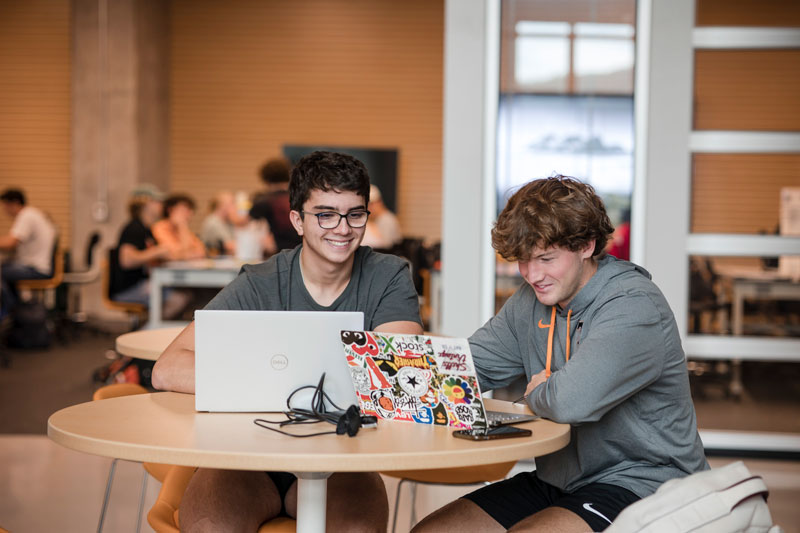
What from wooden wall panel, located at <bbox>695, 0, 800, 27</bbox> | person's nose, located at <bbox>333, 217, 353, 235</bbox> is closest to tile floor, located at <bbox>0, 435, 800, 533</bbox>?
person's nose, located at <bbox>333, 217, 353, 235</bbox>

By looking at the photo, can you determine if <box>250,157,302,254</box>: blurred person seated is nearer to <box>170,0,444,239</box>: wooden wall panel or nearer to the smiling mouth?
the smiling mouth

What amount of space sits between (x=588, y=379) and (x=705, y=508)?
375mm

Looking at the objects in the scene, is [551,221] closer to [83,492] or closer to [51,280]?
A: [83,492]

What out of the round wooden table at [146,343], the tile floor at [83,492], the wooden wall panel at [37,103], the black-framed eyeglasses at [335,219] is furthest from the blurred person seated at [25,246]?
the black-framed eyeglasses at [335,219]

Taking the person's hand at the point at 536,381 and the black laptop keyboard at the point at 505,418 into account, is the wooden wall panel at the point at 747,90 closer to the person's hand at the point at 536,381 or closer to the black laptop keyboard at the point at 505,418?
the person's hand at the point at 536,381

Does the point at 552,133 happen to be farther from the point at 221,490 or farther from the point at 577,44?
the point at 221,490

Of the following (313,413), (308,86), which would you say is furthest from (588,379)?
(308,86)

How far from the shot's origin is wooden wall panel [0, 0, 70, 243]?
10.9 meters

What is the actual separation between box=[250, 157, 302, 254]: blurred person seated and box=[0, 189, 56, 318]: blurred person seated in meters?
3.44

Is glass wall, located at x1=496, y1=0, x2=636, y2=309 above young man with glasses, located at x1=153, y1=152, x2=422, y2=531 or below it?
above

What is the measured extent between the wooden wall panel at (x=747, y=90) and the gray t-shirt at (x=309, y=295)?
8.13 ft

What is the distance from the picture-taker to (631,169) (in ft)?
14.1

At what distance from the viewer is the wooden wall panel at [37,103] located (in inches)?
429

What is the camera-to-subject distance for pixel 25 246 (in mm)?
8297
